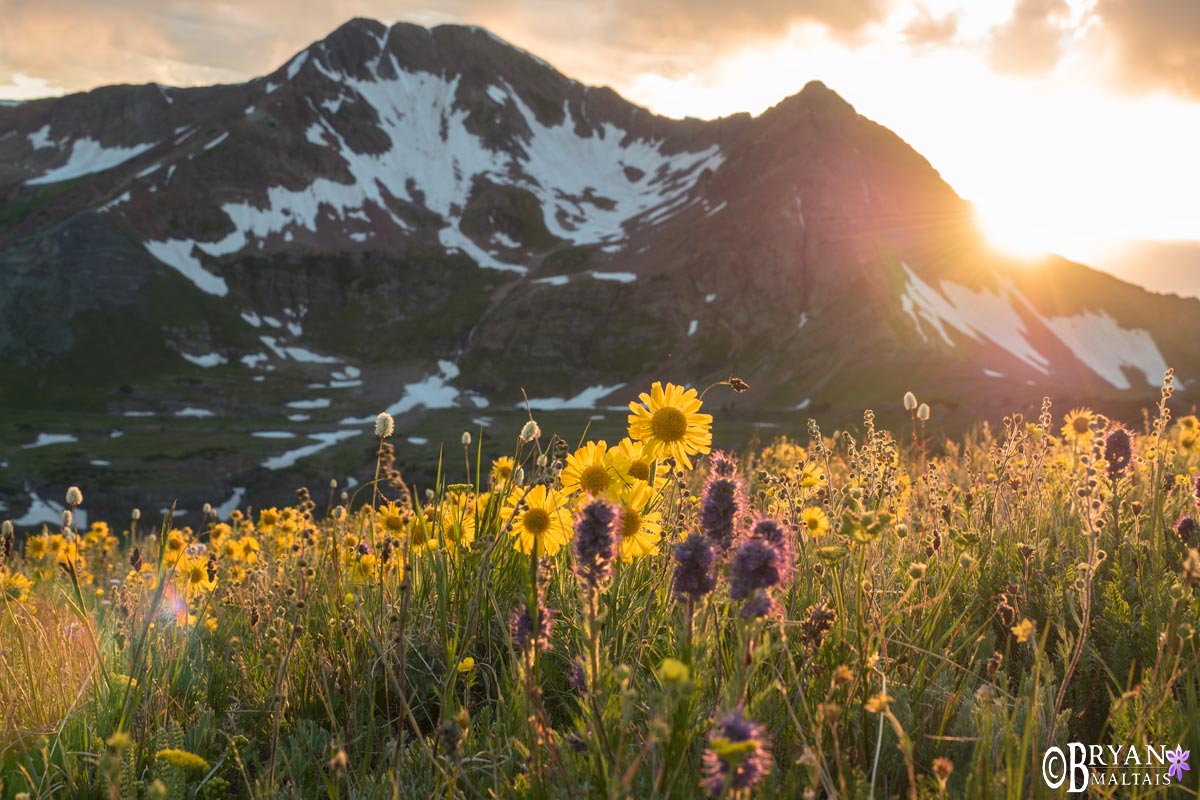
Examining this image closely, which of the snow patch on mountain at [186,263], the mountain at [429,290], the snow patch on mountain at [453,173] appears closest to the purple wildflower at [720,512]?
the mountain at [429,290]

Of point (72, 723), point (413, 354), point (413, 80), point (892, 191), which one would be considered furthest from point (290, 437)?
point (413, 80)

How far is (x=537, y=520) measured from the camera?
2.60 metres

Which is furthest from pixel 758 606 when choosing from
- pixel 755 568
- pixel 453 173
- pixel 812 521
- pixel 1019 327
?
pixel 453 173

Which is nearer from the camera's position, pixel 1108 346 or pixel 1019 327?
pixel 1019 327

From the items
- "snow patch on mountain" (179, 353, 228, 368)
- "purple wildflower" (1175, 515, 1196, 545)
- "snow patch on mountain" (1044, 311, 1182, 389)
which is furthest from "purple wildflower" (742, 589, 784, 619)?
"snow patch on mountain" (179, 353, 228, 368)

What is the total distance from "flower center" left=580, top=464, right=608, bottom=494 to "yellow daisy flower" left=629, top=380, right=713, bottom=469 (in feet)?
0.64

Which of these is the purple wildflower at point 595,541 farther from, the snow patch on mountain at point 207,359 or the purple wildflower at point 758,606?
the snow patch on mountain at point 207,359

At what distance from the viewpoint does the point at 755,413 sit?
87438 mm

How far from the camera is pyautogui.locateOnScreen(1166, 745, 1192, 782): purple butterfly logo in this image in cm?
181

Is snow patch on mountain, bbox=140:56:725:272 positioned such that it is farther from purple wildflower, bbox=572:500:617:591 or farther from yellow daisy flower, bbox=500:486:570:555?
purple wildflower, bbox=572:500:617:591

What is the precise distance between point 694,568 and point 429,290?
14133cm

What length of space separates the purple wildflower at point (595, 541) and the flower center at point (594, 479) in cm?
92

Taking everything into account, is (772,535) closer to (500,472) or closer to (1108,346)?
(500,472)

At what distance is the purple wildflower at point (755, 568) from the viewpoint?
1.55 metres
